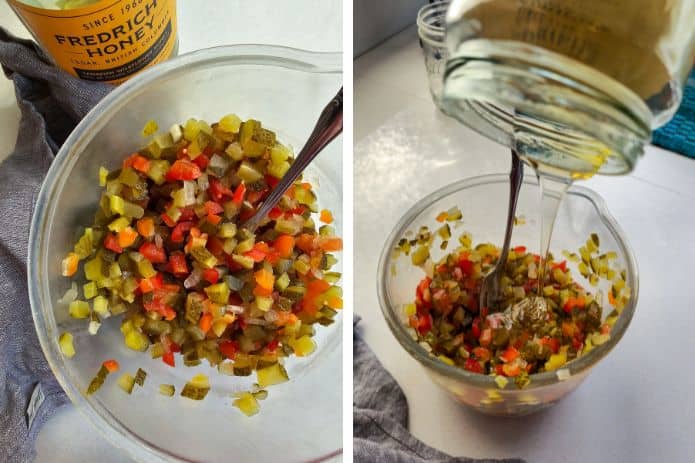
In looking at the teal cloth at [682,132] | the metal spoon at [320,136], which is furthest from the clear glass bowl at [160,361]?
the teal cloth at [682,132]

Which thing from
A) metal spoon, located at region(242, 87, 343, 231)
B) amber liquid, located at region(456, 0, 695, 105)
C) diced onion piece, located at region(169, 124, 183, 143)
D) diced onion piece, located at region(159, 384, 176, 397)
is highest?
amber liquid, located at region(456, 0, 695, 105)

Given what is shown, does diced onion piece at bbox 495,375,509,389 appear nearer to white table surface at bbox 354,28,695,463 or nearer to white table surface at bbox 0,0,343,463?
white table surface at bbox 354,28,695,463

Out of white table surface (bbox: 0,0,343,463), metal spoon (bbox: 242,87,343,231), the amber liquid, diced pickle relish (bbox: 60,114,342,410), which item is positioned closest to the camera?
the amber liquid

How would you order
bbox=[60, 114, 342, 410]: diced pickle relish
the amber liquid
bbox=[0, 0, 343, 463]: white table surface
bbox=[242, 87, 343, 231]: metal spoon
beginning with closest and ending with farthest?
the amber liquid → bbox=[242, 87, 343, 231]: metal spoon → bbox=[60, 114, 342, 410]: diced pickle relish → bbox=[0, 0, 343, 463]: white table surface

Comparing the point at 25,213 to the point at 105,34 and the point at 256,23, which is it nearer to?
the point at 105,34

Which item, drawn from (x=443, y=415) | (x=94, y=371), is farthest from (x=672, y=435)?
(x=94, y=371)

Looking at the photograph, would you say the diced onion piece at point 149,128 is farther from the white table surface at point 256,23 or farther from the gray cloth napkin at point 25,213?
the white table surface at point 256,23

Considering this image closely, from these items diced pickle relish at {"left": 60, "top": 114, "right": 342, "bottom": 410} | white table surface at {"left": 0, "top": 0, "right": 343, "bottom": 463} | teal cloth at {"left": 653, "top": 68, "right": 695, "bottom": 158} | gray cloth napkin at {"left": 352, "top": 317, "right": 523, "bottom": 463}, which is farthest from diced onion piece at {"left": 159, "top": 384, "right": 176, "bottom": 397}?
teal cloth at {"left": 653, "top": 68, "right": 695, "bottom": 158}
